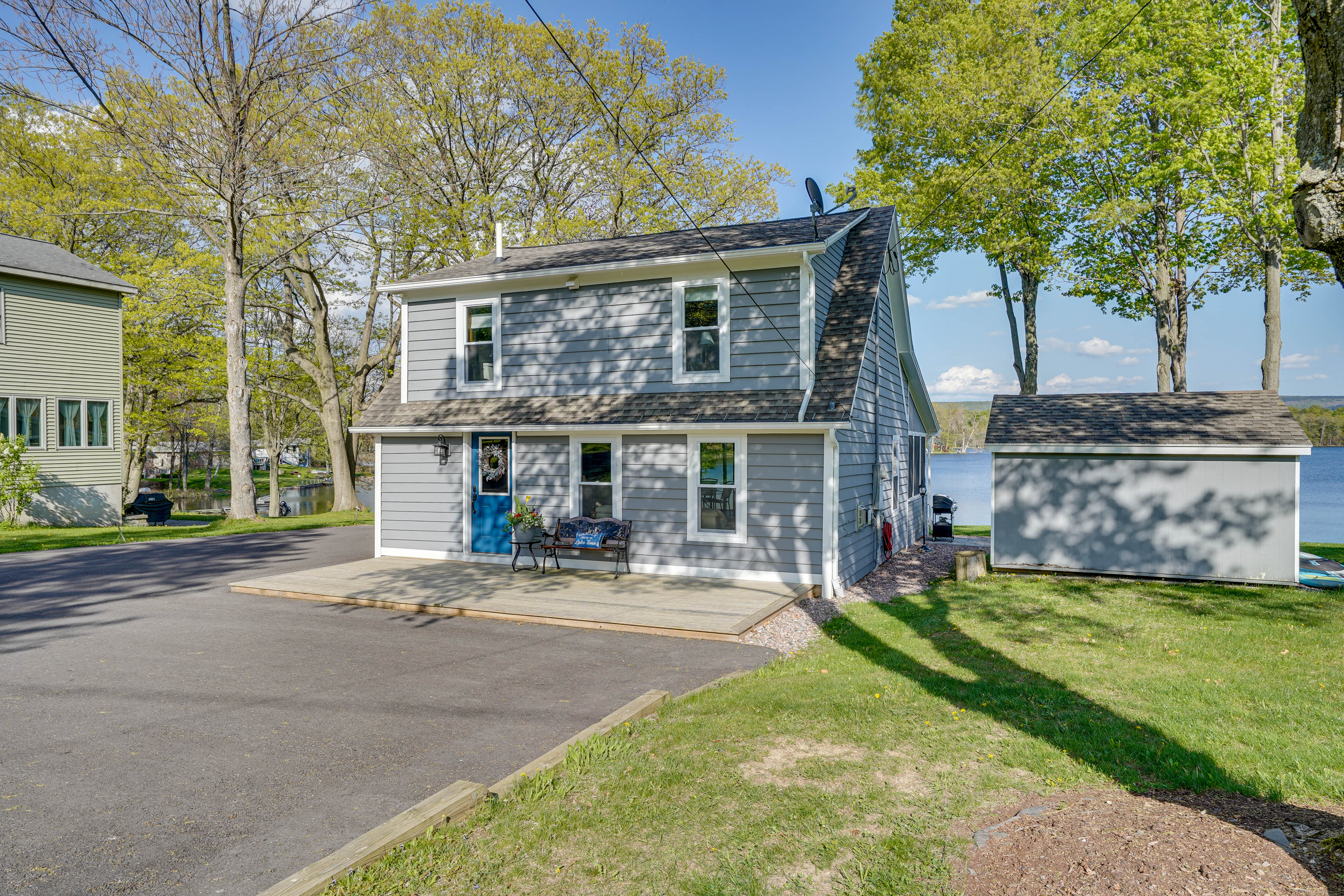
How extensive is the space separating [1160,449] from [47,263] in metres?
28.1

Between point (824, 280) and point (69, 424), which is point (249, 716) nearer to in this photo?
point (824, 280)

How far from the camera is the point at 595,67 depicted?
23.2 m

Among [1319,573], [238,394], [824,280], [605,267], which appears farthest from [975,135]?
[238,394]

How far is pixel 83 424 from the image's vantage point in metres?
21.1

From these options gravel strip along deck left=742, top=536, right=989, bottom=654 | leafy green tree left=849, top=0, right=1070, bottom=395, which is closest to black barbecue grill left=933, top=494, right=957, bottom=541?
gravel strip along deck left=742, top=536, right=989, bottom=654

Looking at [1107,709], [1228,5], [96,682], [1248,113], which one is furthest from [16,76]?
[1228,5]

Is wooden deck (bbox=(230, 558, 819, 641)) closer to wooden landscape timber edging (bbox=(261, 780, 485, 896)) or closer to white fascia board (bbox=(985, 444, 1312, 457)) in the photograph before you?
wooden landscape timber edging (bbox=(261, 780, 485, 896))

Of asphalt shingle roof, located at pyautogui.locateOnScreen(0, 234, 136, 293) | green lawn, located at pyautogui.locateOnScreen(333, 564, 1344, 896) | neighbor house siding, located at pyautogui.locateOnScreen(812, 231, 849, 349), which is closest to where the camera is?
green lawn, located at pyautogui.locateOnScreen(333, 564, 1344, 896)

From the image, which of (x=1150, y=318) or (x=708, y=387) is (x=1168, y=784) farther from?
(x=1150, y=318)

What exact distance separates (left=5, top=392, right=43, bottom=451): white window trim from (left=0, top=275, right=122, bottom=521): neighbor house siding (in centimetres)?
3

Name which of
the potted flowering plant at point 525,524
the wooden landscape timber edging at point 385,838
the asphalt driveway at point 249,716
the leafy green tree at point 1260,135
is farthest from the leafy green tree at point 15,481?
the leafy green tree at point 1260,135

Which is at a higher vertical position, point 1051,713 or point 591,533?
point 591,533

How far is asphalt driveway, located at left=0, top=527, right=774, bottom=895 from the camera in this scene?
3.69m

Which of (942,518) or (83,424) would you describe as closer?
(942,518)
